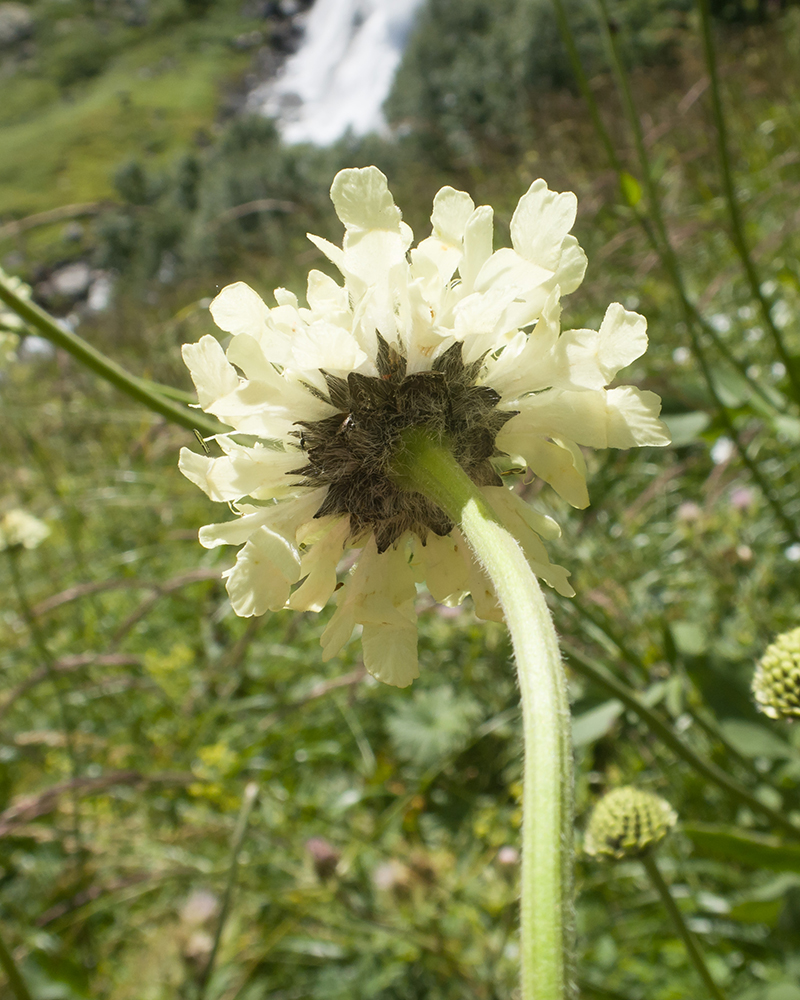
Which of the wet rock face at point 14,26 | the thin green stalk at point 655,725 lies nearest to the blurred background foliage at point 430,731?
the thin green stalk at point 655,725

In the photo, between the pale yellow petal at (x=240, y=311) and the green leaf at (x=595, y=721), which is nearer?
the pale yellow petal at (x=240, y=311)

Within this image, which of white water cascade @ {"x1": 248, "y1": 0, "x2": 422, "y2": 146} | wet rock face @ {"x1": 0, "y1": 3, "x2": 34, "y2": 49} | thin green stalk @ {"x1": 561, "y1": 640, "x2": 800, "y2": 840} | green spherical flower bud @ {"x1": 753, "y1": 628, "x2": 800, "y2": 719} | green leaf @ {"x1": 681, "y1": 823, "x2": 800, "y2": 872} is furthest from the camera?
wet rock face @ {"x1": 0, "y1": 3, "x2": 34, "y2": 49}

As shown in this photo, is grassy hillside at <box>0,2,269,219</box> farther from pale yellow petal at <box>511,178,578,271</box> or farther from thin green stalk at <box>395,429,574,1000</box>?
thin green stalk at <box>395,429,574,1000</box>

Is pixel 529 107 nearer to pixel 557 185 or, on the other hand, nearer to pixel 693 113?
pixel 693 113

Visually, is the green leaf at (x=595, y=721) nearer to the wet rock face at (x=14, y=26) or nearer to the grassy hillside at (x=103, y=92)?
the grassy hillside at (x=103, y=92)

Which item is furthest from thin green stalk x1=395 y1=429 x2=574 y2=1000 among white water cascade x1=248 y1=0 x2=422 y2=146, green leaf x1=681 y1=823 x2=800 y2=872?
white water cascade x1=248 y1=0 x2=422 y2=146

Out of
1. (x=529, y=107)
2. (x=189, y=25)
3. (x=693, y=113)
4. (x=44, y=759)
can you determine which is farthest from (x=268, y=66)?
(x=44, y=759)
